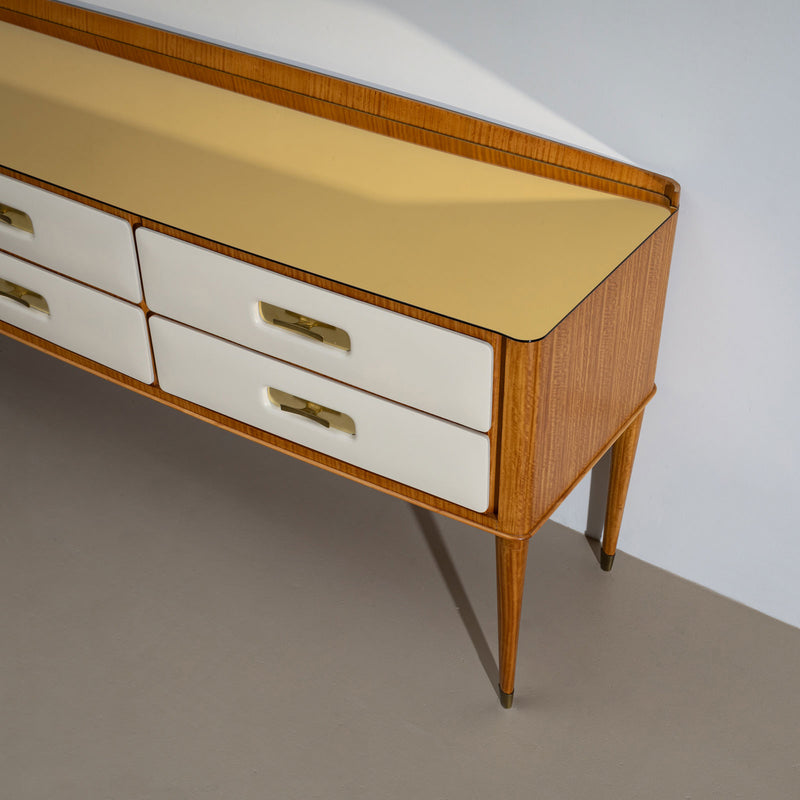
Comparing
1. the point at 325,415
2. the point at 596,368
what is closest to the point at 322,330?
the point at 325,415

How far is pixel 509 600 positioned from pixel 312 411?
360mm

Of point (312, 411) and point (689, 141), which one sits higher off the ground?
point (689, 141)

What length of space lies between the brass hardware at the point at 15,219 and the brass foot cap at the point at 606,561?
0.99 meters

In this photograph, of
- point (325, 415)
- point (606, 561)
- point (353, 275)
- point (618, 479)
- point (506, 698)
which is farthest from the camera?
point (606, 561)

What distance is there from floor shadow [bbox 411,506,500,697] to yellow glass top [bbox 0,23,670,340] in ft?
2.04

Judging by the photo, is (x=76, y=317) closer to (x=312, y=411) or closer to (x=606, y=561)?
(x=312, y=411)

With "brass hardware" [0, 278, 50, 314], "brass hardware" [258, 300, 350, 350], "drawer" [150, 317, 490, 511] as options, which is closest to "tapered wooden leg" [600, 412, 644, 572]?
"drawer" [150, 317, 490, 511]

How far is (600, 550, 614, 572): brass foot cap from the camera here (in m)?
1.82

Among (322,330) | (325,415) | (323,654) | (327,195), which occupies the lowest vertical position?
(323,654)

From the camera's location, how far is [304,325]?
1.43 meters

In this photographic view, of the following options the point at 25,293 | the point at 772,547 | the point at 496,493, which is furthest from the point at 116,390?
the point at 772,547

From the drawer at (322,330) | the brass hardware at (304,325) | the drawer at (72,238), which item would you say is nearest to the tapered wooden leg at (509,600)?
the drawer at (322,330)

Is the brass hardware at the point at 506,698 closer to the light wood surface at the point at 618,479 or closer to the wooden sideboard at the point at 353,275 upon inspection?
the wooden sideboard at the point at 353,275

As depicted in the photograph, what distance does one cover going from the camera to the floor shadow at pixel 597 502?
1832 mm
